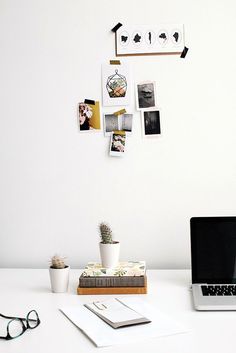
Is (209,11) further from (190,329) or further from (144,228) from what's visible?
(190,329)

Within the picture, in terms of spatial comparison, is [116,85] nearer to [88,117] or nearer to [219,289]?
[88,117]

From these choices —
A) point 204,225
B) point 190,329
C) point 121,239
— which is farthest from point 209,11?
point 190,329

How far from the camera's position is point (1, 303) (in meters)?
1.40

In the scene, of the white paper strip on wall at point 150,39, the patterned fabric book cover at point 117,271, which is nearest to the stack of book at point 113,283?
the patterned fabric book cover at point 117,271

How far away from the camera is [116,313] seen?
49.2 inches

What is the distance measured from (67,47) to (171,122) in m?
0.54

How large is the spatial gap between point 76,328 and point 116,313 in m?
0.13

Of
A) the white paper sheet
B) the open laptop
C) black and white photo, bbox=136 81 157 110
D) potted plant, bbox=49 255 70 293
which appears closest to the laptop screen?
the open laptop

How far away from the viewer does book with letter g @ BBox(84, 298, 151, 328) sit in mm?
1180

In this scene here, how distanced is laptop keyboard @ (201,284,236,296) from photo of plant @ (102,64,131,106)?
2.72 ft

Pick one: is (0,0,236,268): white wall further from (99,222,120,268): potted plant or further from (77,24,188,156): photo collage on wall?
(99,222,120,268): potted plant

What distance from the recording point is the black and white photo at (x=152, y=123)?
1.84 metres

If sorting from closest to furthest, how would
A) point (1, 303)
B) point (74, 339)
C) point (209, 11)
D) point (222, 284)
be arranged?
point (74, 339) < point (1, 303) < point (222, 284) < point (209, 11)

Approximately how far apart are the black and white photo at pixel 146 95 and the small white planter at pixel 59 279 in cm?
76
